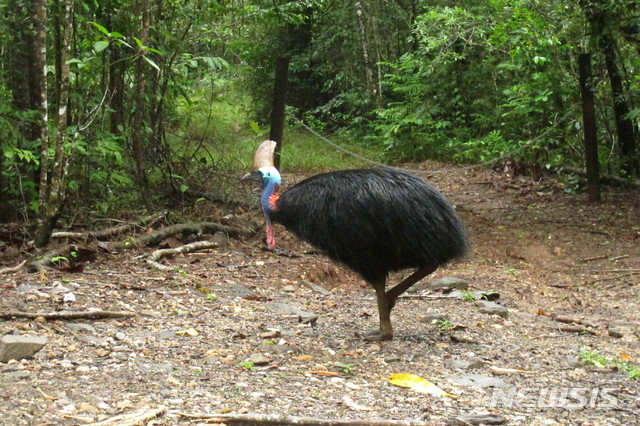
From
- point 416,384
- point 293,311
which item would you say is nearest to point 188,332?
point 293,311

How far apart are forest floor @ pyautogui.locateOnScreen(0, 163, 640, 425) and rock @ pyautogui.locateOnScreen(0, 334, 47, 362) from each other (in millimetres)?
51

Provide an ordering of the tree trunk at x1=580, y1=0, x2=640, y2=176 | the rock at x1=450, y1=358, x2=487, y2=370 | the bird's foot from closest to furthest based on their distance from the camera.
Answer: the rock at x1=450, y1=358, x2=487, y2=370, the bird's foot, the tree trunk at x1=580, y1=0, x2=640, y2=176

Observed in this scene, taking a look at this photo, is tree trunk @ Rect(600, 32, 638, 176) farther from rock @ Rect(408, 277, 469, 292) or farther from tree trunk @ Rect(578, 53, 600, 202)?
rock @ Rect(408, 277, 469, 292)

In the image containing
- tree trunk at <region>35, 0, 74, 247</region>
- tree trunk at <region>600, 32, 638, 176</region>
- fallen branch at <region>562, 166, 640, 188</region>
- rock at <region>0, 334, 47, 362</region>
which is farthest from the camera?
fallen branch at <region>562, 166, 640, 188</region>

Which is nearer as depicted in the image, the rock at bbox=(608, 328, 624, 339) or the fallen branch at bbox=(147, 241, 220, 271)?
the rock at bbox=(608, 328, 624, 339)

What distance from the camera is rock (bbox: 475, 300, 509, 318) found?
5.38 meters

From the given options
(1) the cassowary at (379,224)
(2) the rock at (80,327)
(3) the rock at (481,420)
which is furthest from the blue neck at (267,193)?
(3) the rock at (481,420)

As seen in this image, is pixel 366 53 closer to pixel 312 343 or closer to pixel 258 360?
pixel 312 343

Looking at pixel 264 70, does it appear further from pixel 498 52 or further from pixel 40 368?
pixel 40 368

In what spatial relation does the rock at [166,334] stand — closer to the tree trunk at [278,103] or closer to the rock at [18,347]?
the rock at [18,347]

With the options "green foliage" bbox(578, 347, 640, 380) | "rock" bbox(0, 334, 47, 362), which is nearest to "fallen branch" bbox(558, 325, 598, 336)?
"green foliage" bbox(578, 347, 640, 380)

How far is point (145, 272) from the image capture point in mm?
5793

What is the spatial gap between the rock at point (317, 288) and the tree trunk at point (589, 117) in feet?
14.5

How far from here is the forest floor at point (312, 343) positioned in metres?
3.36
